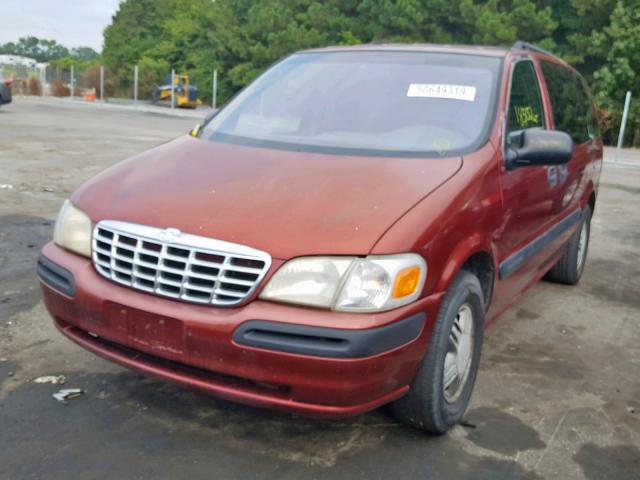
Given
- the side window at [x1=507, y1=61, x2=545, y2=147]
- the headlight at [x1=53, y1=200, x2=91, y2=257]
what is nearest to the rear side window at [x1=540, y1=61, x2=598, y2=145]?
the side window at [x1=507, y1=61, x2=545, y2=147]

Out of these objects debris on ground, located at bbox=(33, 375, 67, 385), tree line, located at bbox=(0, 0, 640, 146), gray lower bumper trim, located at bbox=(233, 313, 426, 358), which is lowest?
debris on ground, located at bbox=(33, 375, 67, 385)

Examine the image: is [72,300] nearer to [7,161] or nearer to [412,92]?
[412,92]

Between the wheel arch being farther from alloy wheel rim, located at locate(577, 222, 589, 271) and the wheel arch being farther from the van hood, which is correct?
alloy wheel rim, located at locate(577, 222, 589, 271)

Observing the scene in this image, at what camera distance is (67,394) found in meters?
3.42

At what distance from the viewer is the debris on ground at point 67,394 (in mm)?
3379

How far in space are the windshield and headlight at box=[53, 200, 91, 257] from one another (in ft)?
2.93

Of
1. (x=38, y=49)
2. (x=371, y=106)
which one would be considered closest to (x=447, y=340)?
(x=371, y=106)

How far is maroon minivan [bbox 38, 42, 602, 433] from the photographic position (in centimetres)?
261

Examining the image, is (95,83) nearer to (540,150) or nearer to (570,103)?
(570,103)

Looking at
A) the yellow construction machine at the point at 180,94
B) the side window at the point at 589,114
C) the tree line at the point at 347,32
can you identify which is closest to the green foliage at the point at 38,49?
the tree line at the point at 347,32

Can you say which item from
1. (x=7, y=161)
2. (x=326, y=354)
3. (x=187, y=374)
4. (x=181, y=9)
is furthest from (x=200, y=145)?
(x=181, y=9)

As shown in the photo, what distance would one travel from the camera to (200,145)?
3.61 meters

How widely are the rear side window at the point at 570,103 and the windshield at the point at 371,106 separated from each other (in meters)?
0.86

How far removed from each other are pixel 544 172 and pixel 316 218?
181 cm
